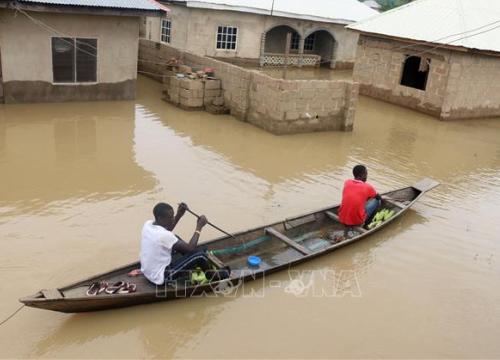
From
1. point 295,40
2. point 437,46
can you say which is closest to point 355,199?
point 437,46

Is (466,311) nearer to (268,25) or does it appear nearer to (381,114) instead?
(381,114)

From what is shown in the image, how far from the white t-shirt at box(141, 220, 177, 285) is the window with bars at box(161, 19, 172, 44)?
20.8m

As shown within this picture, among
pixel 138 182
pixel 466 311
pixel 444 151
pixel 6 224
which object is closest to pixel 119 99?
pixel 138 182

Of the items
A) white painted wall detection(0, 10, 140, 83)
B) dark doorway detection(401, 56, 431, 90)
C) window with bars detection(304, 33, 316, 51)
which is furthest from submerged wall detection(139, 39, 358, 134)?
window with bars detection(304, 33, 316, 51)

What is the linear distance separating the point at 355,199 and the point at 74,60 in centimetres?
1066

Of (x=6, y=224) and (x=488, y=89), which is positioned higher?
(x=488, y=89)

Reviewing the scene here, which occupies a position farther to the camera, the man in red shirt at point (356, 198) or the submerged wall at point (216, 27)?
the submerged wall at point (216, 27)

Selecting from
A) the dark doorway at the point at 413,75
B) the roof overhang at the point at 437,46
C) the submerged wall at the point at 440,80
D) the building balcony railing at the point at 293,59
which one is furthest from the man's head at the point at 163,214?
the building balcony railing at the point at 293,59

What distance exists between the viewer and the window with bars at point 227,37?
25109 mm

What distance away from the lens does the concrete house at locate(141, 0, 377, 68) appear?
2430cm

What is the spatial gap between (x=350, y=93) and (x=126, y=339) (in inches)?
430

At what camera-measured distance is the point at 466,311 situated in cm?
703

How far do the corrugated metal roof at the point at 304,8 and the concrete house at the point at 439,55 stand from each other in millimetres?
6159

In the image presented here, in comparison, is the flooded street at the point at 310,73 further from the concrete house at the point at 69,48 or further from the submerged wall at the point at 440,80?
the concrete house at the point at 69,48
